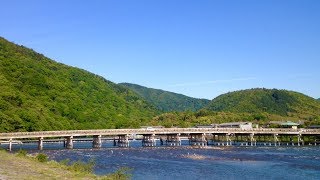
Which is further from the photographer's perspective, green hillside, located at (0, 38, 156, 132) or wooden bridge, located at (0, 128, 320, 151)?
green hillside, located at (0, 38, 156, 132)

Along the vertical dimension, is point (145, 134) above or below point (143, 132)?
below

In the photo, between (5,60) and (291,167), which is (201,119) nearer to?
(5,60)

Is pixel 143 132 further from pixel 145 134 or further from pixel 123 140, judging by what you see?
pixel 123 140

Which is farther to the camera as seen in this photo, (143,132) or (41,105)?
(41,105)

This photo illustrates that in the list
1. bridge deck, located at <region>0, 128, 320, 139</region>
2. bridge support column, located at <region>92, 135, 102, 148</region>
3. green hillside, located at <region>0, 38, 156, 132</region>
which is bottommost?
bridge support column, located at <region>92, 135, 102, 148</region>

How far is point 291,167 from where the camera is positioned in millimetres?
57812

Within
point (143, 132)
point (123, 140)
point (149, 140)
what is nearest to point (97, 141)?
point (123, 140)

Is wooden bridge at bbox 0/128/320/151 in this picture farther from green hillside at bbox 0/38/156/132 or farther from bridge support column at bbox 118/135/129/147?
green hillside at bbox 0/38/156/132

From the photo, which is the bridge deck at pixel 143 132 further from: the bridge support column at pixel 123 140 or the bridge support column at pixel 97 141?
the bridge support column at pixel 123 140

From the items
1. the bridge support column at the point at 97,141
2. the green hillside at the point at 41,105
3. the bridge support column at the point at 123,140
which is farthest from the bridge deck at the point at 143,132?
the green hillside at the point at 41,105

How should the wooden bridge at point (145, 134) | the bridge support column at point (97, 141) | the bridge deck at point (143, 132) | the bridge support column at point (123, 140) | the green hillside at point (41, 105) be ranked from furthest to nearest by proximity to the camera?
the green hillside at point (41, 105) < the bridge support column at point (123, 140) < the bridge support column at point (97, 141) < the wooden bridge at point (145, 134) < the bridge deck at point (143, 132)

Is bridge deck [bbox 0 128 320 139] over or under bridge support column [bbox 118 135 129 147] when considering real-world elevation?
over

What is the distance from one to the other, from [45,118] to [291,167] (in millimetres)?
96775

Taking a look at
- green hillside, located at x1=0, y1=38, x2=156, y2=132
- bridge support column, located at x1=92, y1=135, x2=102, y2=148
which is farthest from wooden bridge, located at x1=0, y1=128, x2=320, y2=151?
green hillside, located at x1=0, y1=38, x2=156, y2=132
